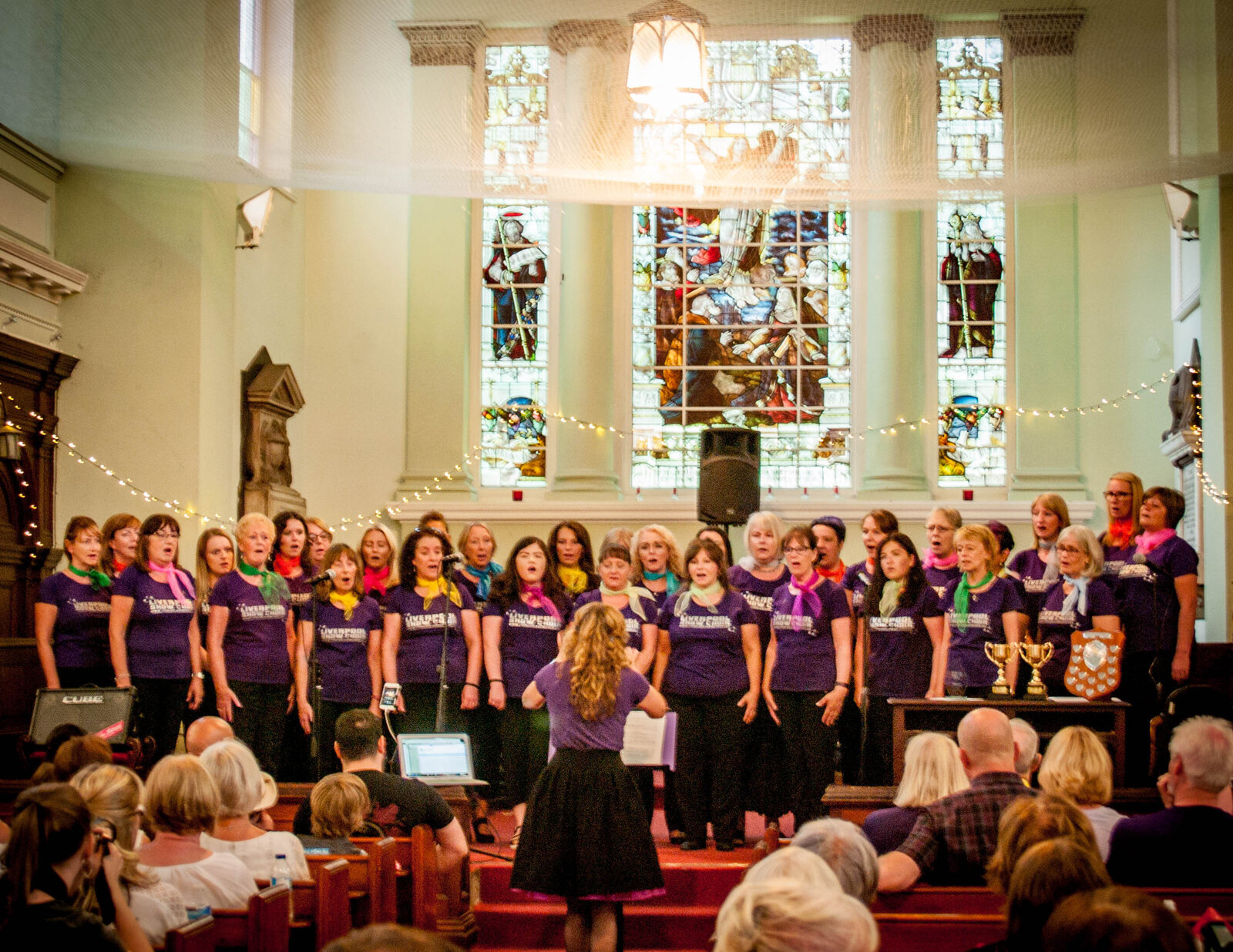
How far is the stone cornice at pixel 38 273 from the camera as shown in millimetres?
8266

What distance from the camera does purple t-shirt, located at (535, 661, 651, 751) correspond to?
4574 mm

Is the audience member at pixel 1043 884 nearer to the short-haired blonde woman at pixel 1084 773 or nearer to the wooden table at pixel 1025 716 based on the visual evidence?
the short-haired blonde woman at pixel 1084 773

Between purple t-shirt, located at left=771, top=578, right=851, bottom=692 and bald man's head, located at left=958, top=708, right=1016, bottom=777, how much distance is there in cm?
230

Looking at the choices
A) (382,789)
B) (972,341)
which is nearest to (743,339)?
(972,341)

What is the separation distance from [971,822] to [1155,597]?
328 cm

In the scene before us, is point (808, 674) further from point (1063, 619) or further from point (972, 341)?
point (972, 341)

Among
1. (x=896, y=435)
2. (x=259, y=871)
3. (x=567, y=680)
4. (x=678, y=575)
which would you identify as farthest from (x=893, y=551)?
(x=896, y=435)

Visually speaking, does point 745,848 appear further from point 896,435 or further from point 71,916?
point 896,435

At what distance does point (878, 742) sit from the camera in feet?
20.5

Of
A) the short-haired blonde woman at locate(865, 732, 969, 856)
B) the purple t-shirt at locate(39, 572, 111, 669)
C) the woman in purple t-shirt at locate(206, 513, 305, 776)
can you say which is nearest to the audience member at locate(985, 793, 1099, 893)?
the short-haired blonde woman at locate(865, 732, 969, 856)

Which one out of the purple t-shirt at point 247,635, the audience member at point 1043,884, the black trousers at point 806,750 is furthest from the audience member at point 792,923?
the purple t-shirt at point 247,635

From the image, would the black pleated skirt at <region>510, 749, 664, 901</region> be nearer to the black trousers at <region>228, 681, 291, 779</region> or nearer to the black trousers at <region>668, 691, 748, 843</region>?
the black trousers at <region>668, 691, 748, 843</region>

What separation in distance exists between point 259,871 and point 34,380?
5.97 meters

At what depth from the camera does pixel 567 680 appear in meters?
4.58
